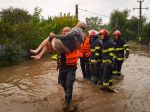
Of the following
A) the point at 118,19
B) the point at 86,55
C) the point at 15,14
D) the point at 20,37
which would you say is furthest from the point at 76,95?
the point at 118,19

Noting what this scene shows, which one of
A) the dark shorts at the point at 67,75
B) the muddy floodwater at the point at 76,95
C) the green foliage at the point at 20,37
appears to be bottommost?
the muddy floodwater at the point at 76,95

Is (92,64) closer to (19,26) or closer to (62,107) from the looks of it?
(62,107)

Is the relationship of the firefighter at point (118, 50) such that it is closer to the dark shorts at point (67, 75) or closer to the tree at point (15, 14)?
the dark shorts at point (67, 75)

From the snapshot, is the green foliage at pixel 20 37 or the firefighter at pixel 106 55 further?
the green foliage at pixel 20 37

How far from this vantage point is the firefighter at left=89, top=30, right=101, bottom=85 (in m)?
12.0

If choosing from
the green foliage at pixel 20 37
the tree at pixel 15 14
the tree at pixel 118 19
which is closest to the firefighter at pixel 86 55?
the green foliage at pixel 20 37

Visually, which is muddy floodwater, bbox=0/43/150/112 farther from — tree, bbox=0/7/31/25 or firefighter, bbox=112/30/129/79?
tree, bbox=0/7/31/25

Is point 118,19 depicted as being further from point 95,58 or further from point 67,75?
point 67,75

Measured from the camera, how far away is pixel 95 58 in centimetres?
1216

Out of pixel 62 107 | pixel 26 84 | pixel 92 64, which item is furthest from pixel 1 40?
pixel 62 107

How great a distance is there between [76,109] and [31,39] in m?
15.6

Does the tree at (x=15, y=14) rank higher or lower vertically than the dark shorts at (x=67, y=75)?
higher

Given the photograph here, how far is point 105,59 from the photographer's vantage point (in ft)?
38.6

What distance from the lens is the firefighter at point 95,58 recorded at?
39.4 feet
